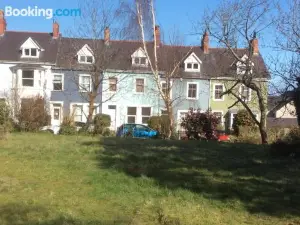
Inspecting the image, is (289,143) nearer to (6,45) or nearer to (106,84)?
(106,84)

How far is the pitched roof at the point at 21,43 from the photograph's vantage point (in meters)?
39.8

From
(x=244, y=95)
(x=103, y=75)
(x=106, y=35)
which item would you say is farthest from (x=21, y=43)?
(x=244, y=95)

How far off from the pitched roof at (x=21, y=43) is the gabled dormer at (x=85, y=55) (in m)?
2.68

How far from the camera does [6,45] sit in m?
40.8

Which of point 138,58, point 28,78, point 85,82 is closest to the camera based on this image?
point 28,78

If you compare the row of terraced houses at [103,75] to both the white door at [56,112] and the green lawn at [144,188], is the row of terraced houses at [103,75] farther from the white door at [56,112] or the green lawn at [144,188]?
the green lawn at [144,188]

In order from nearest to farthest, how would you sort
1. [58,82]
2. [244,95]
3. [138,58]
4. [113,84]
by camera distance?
[244,95], [113,84], [58,82], [138,58]

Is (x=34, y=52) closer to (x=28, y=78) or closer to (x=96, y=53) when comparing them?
(x=28, y=78)

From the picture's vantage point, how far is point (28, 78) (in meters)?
39.0

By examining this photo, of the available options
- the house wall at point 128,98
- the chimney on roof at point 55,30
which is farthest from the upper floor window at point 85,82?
the chimney on roof at point 55,30

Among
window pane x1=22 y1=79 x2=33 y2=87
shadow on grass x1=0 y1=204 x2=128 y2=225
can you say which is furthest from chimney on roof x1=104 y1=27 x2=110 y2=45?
shadow on grass x1=0 y1=204 x2=128 y2=225

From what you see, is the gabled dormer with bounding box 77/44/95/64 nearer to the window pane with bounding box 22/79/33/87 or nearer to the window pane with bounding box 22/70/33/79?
the window pane with bounding box 22/70/33/79

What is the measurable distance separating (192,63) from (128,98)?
299 inches

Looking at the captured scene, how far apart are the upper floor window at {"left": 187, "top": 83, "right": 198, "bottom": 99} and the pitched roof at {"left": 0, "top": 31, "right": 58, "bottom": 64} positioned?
1373 centimetres
